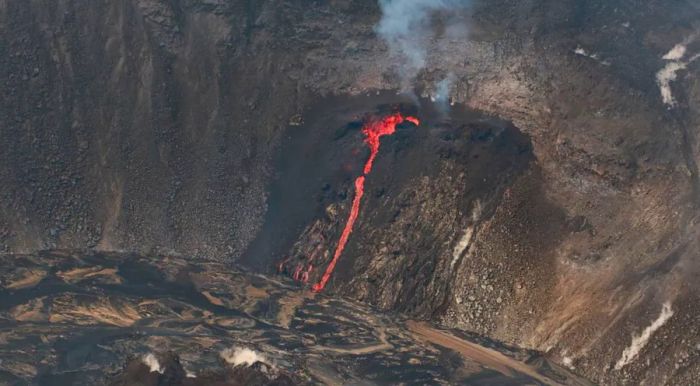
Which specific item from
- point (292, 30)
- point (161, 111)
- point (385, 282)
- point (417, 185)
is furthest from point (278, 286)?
point (292, 30)

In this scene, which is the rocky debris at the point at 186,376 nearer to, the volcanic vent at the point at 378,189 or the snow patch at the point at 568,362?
the volcanic vent at the point at 378,189

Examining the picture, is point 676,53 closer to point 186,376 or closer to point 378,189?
point 378,189

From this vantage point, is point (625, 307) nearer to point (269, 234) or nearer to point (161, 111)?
point (269, 234)

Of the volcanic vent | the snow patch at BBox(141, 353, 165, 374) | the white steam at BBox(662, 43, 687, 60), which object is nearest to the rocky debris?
the snow patch at BBox(141, 353, 165, 374)

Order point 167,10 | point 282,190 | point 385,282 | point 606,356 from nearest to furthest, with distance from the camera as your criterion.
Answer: point 606,356 < point 385,282 < point 282,190 < point 167,10

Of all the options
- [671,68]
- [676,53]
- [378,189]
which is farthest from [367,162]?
[676,53]

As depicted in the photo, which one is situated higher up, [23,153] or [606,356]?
[23,153]

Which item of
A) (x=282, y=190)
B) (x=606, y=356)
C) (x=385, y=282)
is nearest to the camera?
(x=606, y=356)

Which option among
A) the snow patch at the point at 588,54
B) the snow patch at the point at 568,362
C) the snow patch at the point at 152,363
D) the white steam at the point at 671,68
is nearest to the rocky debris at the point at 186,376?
the snow patch at the point at 152,363
